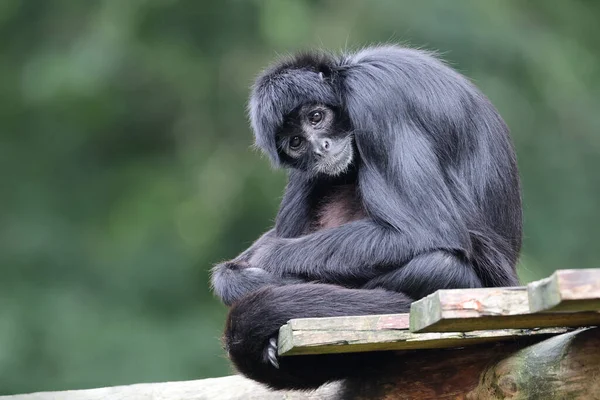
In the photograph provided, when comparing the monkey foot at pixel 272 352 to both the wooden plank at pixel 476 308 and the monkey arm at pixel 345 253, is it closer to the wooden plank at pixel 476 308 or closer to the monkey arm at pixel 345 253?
the monkey arm at pixel 345 253

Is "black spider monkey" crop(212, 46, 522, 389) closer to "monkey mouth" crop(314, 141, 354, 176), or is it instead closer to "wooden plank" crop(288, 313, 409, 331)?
"monkey mouth" crop(314, 141, 354, 176)

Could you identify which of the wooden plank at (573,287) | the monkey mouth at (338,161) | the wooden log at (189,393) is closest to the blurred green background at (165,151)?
the wooden log at (189,393)

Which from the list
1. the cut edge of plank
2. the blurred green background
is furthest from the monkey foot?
the blurred green background

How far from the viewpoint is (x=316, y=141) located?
681 centimetres

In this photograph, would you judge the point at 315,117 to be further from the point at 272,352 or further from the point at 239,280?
the point at 272,352

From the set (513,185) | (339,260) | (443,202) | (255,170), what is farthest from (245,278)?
(255,170)

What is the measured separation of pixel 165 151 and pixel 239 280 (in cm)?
1339

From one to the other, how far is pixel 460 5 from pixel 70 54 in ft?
20.8

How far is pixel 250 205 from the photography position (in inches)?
738

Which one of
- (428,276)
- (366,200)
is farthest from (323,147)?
(428,276)

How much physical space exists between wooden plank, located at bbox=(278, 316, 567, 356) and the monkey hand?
2.83 feet

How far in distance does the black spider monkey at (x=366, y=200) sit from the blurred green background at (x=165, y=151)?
35.1 ft

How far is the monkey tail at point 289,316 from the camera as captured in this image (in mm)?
5816

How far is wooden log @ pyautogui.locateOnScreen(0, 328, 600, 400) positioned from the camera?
5262mm
